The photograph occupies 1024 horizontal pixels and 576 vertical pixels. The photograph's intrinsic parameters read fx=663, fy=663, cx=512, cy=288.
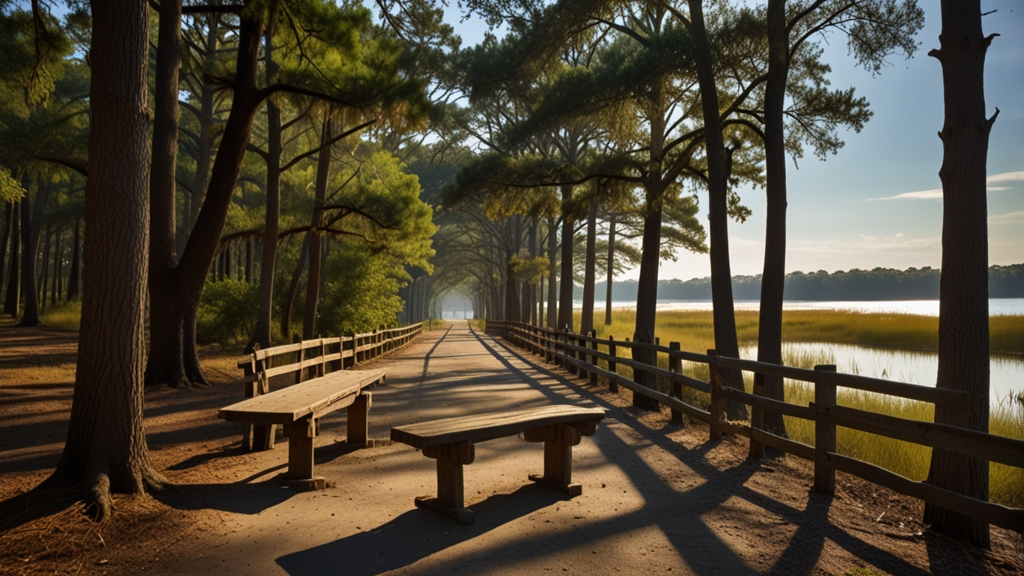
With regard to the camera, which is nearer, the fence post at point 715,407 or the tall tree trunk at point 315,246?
the fence post at point 715,407

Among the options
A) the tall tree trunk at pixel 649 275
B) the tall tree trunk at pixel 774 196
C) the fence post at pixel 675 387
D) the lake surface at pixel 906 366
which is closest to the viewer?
the fence post at pixel 675 387

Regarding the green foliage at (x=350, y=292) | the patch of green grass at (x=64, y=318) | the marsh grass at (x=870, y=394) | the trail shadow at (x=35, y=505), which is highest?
the green foliage at (x=350, y=292)

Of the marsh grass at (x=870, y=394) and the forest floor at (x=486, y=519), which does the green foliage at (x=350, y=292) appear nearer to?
the marsh grass at (x=870, y=394)

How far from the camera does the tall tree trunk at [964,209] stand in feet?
16.9

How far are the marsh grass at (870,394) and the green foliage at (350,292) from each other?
8.56 m

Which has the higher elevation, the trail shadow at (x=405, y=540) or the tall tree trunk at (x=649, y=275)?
the tall tree trunk at (x=649, y=275)

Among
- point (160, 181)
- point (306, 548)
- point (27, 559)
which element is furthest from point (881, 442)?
point (160, 181)

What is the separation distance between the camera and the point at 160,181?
1212 centimetres

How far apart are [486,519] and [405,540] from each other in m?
0.69

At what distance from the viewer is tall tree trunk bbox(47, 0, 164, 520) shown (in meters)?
4.99

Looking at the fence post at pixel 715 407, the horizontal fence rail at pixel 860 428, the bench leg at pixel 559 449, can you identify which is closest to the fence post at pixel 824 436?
the horizontal fence rail at pixel 860 428

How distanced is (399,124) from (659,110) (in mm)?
5643

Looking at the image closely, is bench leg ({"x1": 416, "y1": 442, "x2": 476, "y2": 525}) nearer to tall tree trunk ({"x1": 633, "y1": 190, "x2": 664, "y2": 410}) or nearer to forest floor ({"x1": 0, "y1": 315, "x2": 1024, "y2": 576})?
forest floor ({"x1": 0, "y1": 315, "x2": 1024, "y2": 576})

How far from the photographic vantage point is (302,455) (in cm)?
582
